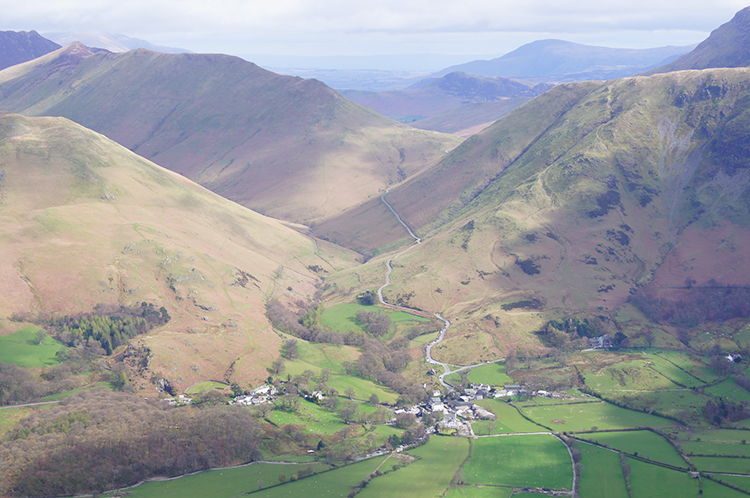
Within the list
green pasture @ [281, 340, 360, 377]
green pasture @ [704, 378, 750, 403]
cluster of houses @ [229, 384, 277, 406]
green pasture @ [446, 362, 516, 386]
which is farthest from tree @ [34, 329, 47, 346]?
green pasture @ [704, 378, 750, 403]

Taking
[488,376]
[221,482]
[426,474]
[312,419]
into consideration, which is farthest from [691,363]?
[221,482]

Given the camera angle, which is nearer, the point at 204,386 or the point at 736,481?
the point at 736,481

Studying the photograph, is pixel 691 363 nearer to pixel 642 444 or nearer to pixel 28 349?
pixel 642 444

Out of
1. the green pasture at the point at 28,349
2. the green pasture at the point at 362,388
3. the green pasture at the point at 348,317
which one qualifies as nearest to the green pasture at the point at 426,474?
the green pasture at the point at 362,388

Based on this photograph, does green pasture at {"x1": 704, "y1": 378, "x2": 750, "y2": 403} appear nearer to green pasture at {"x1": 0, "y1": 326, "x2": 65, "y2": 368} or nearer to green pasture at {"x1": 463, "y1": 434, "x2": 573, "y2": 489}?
green pasture at {"x1": 463, "y1": 434, "x2": 573, "y2": 489}

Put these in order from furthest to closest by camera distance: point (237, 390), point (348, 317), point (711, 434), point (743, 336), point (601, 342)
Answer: point (348, 317) → point (601, 342) → point (743, 336) → point (237, 390) → point (711, 434)

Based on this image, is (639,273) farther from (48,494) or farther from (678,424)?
(48,494)

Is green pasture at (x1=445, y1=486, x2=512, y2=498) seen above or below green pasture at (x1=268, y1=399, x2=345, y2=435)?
below
